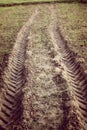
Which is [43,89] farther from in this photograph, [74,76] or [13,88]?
[74,76]

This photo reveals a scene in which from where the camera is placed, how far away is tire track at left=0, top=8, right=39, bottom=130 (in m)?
4.64

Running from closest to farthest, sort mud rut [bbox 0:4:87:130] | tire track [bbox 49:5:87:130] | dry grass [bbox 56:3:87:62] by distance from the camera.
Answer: mud rut [bbox 0:4:87:130]
tire track [bbox 49:5:87:130]
dry grass [bbox 56:3:87:62]

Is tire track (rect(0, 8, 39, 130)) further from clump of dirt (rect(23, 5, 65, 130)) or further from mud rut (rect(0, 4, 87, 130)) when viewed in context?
clump of dirt (rect(23, 5, 65, 130))

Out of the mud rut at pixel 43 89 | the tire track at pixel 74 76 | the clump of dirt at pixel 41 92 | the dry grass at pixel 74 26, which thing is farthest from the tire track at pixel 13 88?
the dry grass at pixel 74 26

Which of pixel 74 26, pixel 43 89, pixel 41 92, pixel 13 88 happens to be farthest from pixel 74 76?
pixel 74 26

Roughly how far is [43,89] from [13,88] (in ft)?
2.65

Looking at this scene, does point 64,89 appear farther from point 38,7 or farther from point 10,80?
point 38,7

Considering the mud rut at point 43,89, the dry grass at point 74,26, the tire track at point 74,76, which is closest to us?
the mud rut at point 43,89

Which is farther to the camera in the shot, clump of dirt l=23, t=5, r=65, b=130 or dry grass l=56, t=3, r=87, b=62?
dry grass l=56, t=3, r=87, b=62

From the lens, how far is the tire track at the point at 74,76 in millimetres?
4547

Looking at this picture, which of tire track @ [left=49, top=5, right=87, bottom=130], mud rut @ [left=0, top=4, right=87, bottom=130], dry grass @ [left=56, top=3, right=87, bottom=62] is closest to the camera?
mud rut @ [left=0, top=4, right=87, bottom=130]

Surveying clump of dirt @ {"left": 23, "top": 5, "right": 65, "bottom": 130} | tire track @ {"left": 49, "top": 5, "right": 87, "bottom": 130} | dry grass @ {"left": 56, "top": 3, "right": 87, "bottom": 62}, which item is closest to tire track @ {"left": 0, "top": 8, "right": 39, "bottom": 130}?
clump of dirt @ {"left": 23, "top": 5, "right": 65, "bottom": 130}

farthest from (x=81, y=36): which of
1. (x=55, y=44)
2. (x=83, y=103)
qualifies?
(x=83, y=103)

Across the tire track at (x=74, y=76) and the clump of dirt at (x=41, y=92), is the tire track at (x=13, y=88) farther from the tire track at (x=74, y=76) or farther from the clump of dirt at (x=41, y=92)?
the tire track at (x=74, y=76)
